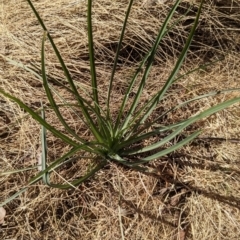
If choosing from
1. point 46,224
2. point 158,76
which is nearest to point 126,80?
point 158,76

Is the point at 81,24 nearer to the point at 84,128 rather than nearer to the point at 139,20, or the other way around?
the point at 139,20

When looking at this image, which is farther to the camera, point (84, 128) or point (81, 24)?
point (81, 24)

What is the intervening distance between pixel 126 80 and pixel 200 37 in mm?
431

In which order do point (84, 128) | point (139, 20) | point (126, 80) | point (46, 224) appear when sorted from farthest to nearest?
point (139, 20)
point (126, 80)
point (84, 128)
point (46, 224)

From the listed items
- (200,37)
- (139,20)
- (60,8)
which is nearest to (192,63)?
(200,37)

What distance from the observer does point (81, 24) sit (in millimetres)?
1800

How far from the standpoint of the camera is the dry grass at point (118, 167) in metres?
1.39

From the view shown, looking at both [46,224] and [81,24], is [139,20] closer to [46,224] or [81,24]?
[81,24]

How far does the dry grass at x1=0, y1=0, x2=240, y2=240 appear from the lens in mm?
1386

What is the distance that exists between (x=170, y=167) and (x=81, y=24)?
31.2 inches

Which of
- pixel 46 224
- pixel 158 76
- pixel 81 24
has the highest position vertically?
pixel 81 24

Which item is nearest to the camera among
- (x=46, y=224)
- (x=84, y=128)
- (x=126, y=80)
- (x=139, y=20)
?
(x=46, y=224)

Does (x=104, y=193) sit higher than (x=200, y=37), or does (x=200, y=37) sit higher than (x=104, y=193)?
(x=200, y=37)

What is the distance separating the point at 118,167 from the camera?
4.76ft
